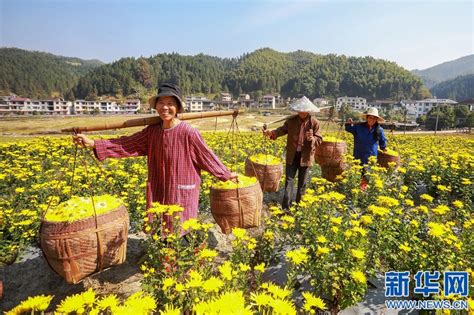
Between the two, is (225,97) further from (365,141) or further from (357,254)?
(357,254)

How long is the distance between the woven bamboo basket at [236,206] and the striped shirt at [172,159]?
0.20 metres

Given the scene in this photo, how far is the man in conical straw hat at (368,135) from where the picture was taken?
18.2ft

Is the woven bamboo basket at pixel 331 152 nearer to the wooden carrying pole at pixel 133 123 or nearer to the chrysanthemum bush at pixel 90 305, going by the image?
the wooden carrying pole at pixel 133 123

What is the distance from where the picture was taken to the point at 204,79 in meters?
134

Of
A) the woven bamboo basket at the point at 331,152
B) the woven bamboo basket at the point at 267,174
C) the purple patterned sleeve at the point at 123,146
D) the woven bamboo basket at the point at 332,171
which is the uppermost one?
the purple patterned sleeve at the point at 123,146

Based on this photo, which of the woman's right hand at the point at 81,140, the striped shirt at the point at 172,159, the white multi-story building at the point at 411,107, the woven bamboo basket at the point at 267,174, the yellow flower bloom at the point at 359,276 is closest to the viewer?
the yellow flower bloom at the point at 359,276

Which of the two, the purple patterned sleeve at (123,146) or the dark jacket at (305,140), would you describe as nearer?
the purple patterned sleeve at (123,146)

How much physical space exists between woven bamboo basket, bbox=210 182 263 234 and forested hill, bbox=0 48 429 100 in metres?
116

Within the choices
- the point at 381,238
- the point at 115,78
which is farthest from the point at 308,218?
the point at 115,78

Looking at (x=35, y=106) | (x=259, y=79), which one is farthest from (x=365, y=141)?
(x=259, y=79)

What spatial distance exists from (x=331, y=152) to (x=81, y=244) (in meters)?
4.04

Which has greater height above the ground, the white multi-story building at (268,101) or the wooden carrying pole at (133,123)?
the white multi-story building at (268,101)

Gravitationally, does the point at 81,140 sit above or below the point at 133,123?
below

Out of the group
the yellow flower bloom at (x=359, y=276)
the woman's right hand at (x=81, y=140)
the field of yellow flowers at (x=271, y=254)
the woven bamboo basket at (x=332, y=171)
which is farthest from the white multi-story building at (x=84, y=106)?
the yellow flower bloom at (x=359, y=276)
